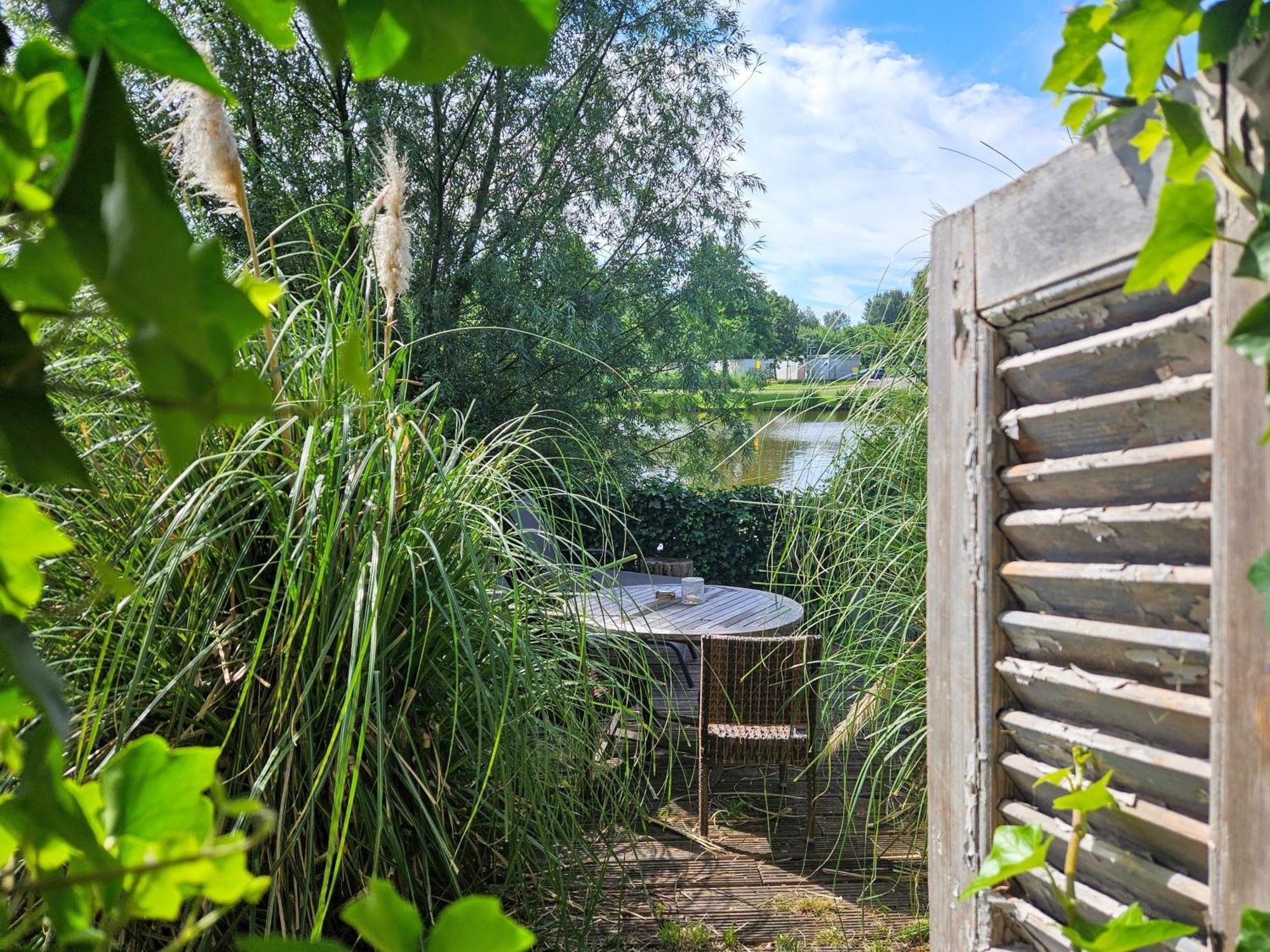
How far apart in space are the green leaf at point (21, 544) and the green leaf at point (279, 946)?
0.37ft

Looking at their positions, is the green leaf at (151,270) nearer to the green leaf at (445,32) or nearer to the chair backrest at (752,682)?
the green leaf at (445,32)

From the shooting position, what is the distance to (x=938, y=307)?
3.91 feet

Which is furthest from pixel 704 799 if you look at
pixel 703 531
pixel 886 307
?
pixel 703 531

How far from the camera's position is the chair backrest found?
152 inches

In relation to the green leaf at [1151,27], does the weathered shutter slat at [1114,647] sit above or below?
below

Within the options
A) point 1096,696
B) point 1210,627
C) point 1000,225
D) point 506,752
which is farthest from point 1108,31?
point 506,752

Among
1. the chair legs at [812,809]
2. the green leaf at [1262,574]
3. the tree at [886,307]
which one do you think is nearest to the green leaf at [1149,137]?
the green leaf at [1262,574]

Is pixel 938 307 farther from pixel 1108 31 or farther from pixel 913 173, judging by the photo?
pixel 913 173

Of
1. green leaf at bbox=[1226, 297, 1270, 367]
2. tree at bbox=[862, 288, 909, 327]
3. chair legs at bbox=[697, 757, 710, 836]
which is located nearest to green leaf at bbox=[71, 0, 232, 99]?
green leaf at bbox=[1226, 297, 1270, 367]

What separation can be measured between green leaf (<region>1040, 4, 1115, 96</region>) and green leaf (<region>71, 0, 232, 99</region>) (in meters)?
0.66

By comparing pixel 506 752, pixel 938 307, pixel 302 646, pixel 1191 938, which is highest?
pixel 938 307

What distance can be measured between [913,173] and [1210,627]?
2.90 m

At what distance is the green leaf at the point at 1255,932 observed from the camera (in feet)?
1.90

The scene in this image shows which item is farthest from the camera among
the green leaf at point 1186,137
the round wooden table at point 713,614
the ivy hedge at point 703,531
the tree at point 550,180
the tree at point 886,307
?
the ivy hedge at point 703,531
